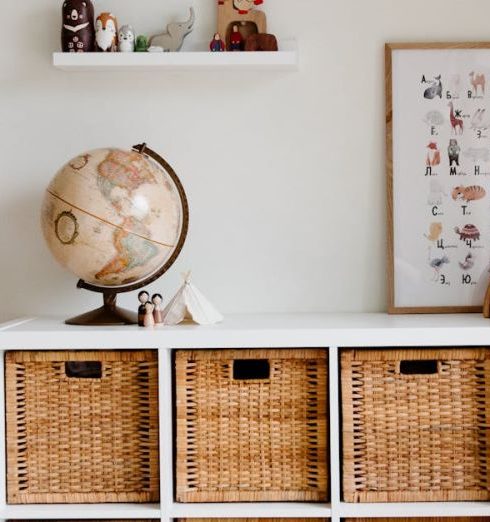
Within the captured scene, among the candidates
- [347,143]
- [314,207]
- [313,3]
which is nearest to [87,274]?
[314,207]

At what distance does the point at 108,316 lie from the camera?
193 cm

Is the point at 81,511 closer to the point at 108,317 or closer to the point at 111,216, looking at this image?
the point at 108,317

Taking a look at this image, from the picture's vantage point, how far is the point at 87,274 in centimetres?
188

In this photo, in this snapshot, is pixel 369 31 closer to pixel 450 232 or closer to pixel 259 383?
pixel 450 232

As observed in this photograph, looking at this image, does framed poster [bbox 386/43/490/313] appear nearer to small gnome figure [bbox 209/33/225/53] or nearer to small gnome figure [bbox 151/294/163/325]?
small gnome figure [bbox 209/33/225/53]

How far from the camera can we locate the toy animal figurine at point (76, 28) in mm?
2049

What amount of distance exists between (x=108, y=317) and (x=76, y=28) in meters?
0.75

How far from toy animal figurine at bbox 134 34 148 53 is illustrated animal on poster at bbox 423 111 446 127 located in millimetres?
762

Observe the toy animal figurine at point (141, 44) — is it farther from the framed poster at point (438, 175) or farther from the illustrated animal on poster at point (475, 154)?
the illustrated animal on poster at point (475, 154)

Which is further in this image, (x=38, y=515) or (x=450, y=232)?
(x=450, y=232)

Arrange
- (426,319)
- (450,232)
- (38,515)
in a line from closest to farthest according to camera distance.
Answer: (38,515) → (426,319) → (450,232)

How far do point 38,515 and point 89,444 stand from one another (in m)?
0.19

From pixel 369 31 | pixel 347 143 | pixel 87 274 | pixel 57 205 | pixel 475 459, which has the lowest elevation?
pixel 475 459

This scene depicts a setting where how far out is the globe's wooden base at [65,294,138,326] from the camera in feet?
6.27
